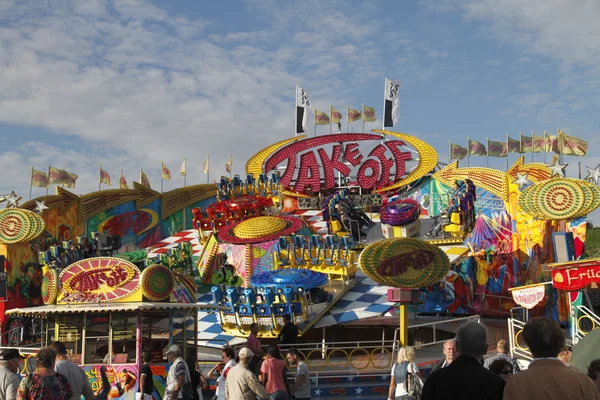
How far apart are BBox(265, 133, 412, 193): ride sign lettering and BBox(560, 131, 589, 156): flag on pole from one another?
27.6 feet

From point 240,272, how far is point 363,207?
10.0m

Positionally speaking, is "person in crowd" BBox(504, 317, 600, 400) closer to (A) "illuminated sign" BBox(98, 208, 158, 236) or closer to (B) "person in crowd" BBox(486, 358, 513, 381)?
(B) "person in crowd" BBox(486, 358, 513, 381)

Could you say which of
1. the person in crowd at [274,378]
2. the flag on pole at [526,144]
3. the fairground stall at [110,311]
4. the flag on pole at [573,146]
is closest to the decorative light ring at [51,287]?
the fairground stall at [110,311]

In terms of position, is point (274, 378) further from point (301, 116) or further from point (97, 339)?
point (301, 116)

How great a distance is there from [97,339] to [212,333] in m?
6.10

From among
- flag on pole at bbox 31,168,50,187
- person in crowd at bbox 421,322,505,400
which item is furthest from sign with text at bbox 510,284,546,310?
flag on pole at bbox 31,168,50,187

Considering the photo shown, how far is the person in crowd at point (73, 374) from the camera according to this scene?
6.84 metres

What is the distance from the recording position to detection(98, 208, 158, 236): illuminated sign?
104 ft

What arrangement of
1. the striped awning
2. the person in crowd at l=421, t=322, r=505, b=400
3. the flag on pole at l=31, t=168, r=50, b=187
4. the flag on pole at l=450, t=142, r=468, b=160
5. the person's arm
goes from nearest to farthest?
1. the person in crowd at l=421, t=322, r=505, b=400
2. the person's arm
3. the striped awning
4. the flag on pole at l=31, t=168, r=50, b=187
5. the flag on pole at l=450, t=142, r=468, b=160

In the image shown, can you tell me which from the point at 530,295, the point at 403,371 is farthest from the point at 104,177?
the point at 403,371

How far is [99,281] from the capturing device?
14.9 m

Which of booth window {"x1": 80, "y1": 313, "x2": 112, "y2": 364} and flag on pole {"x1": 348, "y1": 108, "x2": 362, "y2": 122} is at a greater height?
flag on pole {"x1": 348, "y1": 108, "x2": 362, "y2": 122}

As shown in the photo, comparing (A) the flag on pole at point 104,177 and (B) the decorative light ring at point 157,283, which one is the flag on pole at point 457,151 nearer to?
(A) the flag on pole at point 104,177

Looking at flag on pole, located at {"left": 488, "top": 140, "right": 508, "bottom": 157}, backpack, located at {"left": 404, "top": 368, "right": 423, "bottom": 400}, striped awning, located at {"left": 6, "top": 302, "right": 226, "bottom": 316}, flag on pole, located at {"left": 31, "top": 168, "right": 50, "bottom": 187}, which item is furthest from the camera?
flag on pole, located at {"left": 488, "top": 140, "right": 508, "bottom": 157}
